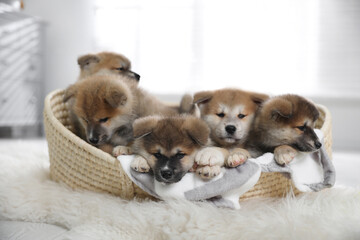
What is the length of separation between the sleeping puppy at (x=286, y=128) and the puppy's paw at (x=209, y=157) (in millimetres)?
219

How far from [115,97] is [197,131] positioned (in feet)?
1.30

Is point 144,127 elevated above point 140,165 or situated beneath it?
elevated above

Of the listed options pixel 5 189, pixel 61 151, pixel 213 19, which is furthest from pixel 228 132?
pixel 213 19

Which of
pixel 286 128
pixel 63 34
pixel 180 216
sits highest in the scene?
pixel 63 34

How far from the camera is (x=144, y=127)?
1.16 meters

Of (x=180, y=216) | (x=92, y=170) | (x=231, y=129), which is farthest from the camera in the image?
(x=231, y=129)

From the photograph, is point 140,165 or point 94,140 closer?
point 140,165

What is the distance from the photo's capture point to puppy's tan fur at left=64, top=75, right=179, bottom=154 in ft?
4.41

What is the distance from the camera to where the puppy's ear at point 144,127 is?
1142mm

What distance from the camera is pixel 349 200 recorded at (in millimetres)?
1292

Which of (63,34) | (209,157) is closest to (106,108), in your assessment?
(209,157)

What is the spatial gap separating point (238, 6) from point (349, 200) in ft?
11.7

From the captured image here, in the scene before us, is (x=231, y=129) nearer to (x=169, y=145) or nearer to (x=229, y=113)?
(x=229, y=113)

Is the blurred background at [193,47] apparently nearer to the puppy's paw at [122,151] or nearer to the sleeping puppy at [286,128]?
the sleeping puppy at [286,128]
